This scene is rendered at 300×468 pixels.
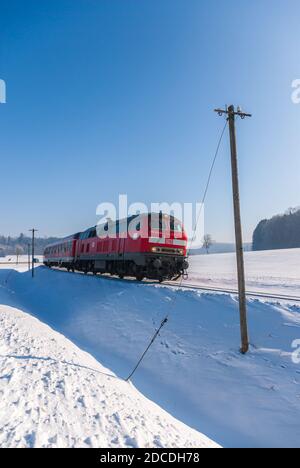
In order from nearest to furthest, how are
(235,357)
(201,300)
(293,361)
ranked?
(293,361), (235,357), (201,300)

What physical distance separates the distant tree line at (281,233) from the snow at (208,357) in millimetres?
73383

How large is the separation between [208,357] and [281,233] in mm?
82067

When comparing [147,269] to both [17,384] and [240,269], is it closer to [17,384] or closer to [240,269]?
[240,269]

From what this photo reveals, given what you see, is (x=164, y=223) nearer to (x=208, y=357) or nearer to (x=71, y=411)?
(x=208, y=357)

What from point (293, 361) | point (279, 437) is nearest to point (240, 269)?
point (293, 361)

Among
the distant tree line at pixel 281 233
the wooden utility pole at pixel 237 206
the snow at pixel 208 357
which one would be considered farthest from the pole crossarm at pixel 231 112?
the distant tree line at pixel 281 233

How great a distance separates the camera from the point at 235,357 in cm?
843

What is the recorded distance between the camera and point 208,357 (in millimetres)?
8812

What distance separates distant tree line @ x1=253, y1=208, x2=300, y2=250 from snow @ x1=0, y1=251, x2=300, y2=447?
73.4m

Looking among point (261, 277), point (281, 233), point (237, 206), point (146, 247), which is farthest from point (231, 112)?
point (281, 233)

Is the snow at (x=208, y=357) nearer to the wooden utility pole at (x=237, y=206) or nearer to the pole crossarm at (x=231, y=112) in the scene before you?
the wooden utility pole at (x=237, y=206)

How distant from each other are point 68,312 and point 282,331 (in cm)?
1226

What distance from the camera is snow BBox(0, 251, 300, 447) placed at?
6586 mm

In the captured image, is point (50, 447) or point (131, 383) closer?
point (50, 447)
